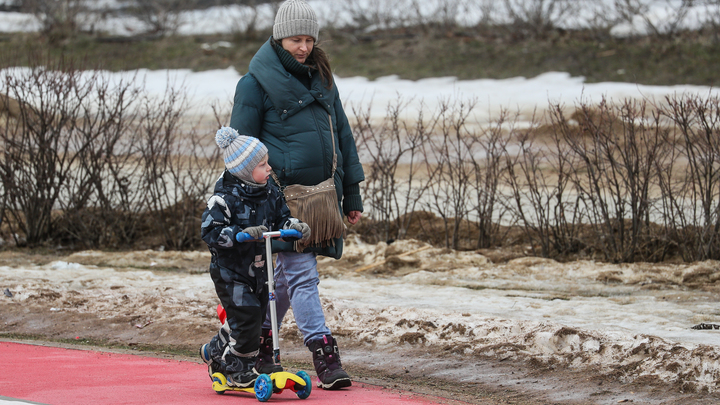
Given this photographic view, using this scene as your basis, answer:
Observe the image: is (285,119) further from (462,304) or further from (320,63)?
(462,304)

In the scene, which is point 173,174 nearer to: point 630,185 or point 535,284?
point 535,284

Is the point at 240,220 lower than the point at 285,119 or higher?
lower

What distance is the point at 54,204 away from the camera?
9.02m

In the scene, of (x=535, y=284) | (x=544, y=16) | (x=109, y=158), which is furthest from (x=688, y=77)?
(x=109, y=158)

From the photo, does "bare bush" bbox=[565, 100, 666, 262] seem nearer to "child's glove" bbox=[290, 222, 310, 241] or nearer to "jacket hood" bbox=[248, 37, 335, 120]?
"jacket hood" bbox=[248, 37, 335, 120]

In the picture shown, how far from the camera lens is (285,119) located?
3971mm

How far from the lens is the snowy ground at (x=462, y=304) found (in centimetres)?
439

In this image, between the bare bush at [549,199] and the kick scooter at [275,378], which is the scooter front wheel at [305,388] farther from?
the bare bush at [549,199]

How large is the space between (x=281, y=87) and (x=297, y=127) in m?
0.22

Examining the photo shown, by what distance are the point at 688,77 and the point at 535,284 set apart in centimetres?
1026

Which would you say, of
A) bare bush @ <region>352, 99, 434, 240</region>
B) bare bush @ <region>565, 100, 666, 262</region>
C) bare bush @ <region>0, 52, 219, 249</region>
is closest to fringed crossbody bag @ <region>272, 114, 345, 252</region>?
bare bush @ <region>565, 100, 666, 262</region>

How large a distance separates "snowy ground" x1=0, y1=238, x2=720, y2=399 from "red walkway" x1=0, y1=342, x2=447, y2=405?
0.70 m

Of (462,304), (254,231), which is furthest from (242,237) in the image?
(462,304)

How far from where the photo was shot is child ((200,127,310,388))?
3604 millimetres
